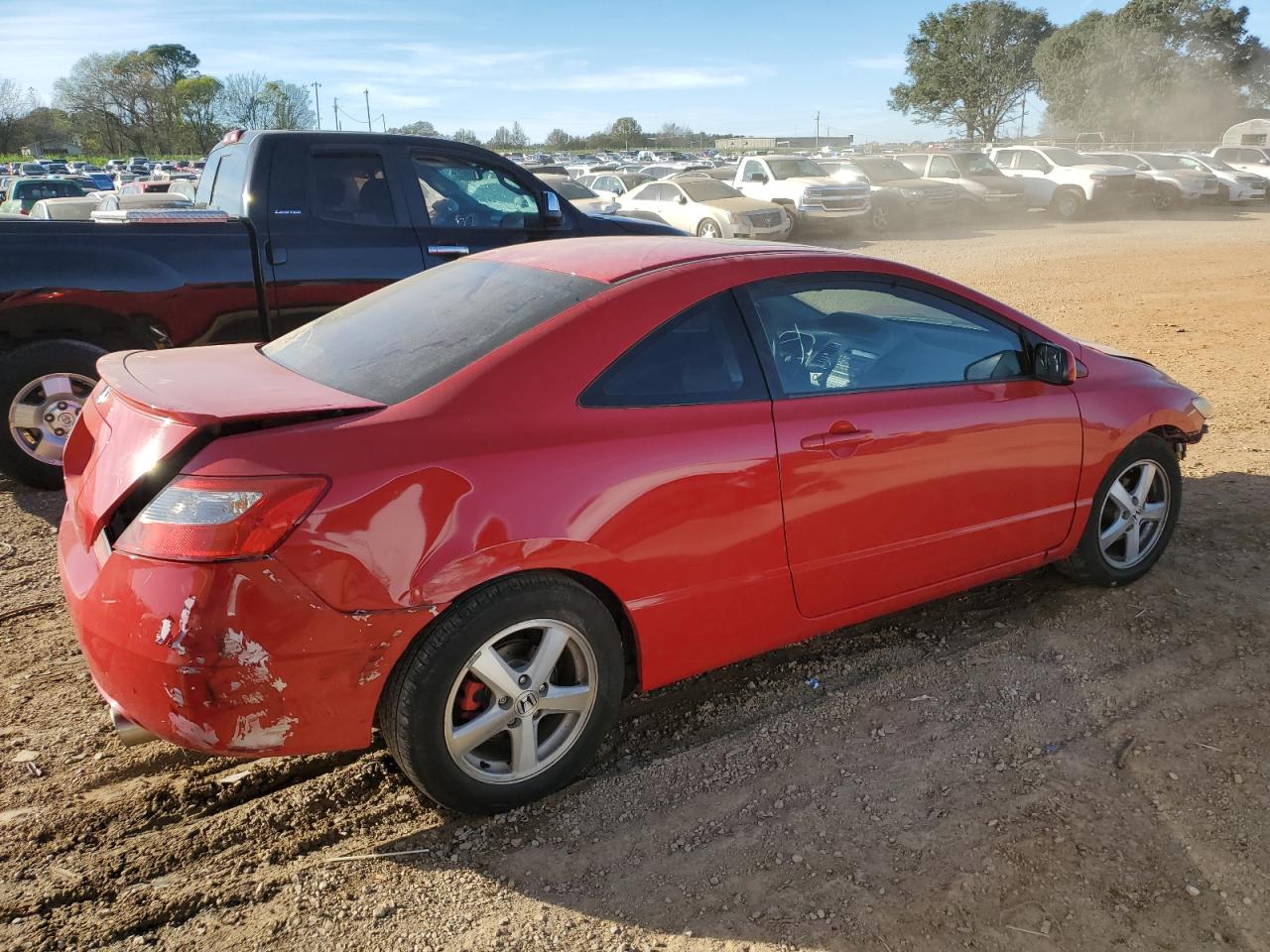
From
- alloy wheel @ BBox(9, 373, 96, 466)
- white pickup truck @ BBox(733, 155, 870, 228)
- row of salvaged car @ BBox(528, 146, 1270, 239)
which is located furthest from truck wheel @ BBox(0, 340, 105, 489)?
white pickup truck @ BBox(733, 155, 870, 228)

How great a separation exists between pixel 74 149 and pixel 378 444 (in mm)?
112831

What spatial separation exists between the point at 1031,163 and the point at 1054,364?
90.3 ft

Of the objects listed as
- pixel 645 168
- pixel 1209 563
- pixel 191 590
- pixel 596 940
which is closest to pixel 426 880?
pixel 596 940

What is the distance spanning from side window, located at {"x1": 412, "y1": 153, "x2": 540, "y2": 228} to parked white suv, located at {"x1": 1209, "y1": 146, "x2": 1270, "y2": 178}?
31541 mm

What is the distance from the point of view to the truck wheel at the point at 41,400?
5.38 meters

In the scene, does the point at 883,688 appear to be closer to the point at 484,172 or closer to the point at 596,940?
the point at 596,940

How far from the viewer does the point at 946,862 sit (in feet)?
8.97

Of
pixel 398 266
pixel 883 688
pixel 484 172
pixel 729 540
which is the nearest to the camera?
pixel 729 540

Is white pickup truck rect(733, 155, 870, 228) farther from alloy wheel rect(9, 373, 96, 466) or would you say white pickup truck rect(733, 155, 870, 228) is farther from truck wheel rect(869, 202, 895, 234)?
alloy wheel rect(9, 373, 96, 466)

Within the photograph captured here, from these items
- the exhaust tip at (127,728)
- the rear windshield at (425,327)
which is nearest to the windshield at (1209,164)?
the rear windshield at (425,327)

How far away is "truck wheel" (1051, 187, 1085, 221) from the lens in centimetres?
2716

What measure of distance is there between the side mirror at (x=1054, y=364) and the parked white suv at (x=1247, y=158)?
33190 millimetres

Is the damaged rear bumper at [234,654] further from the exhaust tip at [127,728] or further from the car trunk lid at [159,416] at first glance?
the car trunk lid at [159,416]

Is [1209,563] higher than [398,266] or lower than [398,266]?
lower
